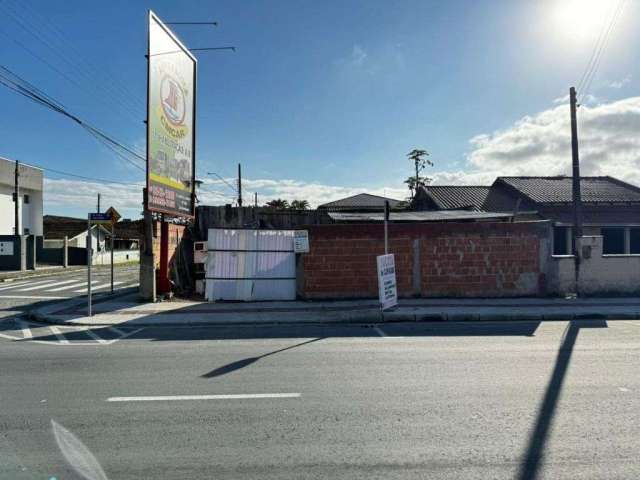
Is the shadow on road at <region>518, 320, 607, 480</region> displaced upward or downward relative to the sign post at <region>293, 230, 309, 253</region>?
downward

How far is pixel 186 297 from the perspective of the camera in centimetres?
1466

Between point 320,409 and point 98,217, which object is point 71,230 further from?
point 320,409

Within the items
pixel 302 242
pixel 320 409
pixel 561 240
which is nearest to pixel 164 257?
pixel 302 242

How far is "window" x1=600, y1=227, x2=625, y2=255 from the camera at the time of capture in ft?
77.6

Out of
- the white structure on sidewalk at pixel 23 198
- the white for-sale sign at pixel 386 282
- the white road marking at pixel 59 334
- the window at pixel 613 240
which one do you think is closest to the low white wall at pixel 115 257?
the white structure on sidewalk at pixel 23 198

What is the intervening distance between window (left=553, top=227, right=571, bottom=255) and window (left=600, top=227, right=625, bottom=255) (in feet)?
5.53

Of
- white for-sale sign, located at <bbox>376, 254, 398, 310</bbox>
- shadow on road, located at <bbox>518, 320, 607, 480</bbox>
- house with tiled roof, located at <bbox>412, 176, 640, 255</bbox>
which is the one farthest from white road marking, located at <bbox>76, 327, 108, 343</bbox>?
house with tiled roof, located at <bbox>412, 176, 640, 255</bbox>

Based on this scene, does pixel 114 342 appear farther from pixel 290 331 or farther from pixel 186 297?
pixel 186 297

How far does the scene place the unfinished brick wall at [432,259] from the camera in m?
14.3

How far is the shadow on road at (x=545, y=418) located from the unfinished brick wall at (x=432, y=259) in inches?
245

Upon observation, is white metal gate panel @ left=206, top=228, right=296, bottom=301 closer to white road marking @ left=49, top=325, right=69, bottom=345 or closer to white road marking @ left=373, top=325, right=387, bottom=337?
white road marking @ left=373, top=325, right=387, bottom=337

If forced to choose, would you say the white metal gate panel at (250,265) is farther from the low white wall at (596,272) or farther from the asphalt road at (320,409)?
the low white wall at (596,272)

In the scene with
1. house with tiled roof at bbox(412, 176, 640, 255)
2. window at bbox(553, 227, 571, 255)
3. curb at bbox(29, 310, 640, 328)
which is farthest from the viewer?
window at bbox(553, 227, 571, 255)

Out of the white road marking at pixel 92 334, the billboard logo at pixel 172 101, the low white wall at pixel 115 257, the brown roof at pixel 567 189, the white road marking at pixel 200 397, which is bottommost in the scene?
the white road marking at pixel 92 334
